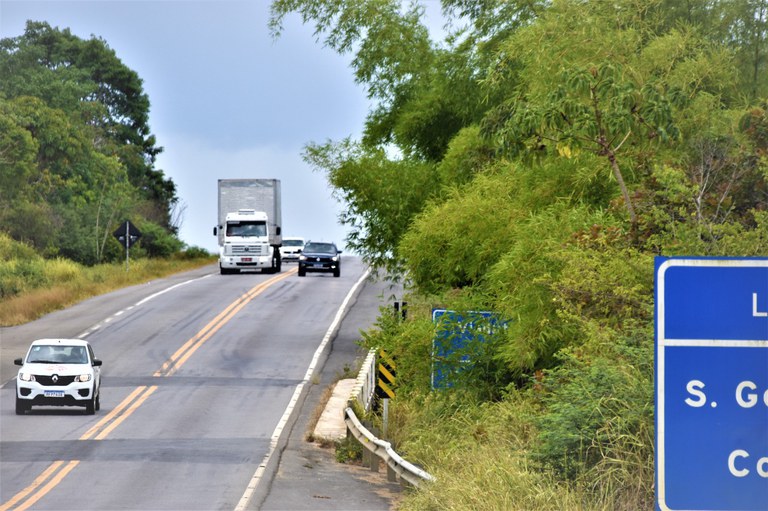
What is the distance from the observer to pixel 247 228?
54781 millimetres

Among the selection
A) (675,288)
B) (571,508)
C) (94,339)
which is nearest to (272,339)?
(94,339)

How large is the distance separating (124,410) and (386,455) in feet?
32.2

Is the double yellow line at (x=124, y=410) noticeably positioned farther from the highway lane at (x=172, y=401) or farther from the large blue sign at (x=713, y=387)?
the large blue sign at (x=713, y=387)

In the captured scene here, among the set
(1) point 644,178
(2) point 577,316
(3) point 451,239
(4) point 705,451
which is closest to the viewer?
(4) point 705,451

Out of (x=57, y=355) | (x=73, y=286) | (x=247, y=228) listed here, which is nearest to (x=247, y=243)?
(x=247, y=228)

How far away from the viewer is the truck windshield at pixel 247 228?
179 feet

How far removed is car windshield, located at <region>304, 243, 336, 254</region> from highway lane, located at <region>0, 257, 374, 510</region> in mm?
6339

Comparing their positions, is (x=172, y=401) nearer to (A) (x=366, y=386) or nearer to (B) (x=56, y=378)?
(B) (x=56, y=378)

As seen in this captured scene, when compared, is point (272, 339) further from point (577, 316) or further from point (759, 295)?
point (759, 295)

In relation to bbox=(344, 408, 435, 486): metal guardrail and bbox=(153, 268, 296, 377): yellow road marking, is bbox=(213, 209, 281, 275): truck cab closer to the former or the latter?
bbox=(153, 268, 296, 377): yellow road marking

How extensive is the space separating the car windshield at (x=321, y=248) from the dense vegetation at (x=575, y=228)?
30.6 m

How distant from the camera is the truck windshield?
54.7 meters

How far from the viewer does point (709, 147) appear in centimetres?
1595

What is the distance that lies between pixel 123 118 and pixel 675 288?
316ft
